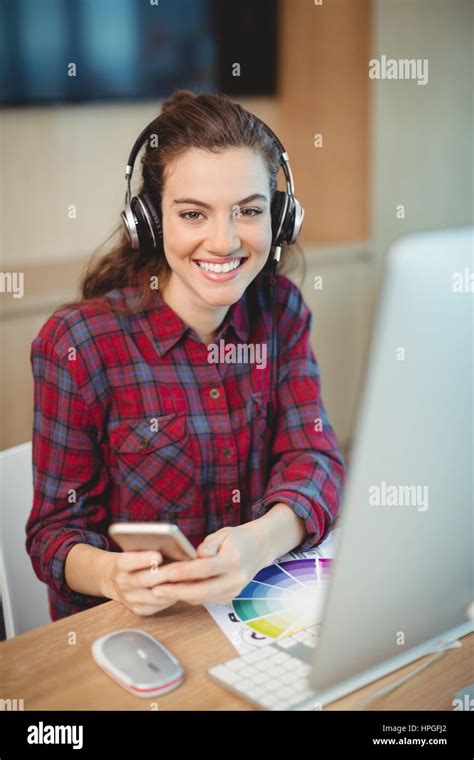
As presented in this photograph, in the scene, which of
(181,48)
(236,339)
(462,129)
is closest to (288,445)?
(236,339)

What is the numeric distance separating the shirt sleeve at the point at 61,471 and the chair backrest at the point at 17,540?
0.17 feet

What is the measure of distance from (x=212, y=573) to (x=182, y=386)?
17.6 inches

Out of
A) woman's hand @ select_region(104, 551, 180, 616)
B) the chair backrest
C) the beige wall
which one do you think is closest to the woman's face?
the chair backrest

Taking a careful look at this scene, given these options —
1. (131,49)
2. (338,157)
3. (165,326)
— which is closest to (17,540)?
(165,326)

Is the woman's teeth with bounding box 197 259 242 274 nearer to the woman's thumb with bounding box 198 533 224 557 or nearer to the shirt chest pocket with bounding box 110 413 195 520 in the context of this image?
the shirt chest pocket with bounding box 110 413 195 520

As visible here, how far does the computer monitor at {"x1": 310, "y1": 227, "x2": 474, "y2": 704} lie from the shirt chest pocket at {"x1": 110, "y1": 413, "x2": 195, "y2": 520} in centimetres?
58

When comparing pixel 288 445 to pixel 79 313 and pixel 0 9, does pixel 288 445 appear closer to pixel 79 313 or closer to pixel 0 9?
pixel 79 313

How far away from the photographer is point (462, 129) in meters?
3.45

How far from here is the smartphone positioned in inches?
34.5

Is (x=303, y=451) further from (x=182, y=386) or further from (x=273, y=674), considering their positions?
(x=273, y=674)

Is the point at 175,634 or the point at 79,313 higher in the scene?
the point at 79,313

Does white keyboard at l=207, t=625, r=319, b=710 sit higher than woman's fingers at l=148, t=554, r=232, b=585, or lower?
lower

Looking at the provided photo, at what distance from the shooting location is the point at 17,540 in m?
1.33
